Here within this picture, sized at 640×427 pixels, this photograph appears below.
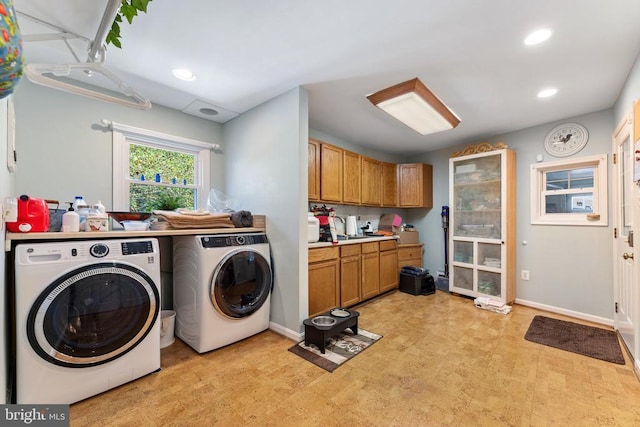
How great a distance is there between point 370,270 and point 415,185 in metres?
1.82

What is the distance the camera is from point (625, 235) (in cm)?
251

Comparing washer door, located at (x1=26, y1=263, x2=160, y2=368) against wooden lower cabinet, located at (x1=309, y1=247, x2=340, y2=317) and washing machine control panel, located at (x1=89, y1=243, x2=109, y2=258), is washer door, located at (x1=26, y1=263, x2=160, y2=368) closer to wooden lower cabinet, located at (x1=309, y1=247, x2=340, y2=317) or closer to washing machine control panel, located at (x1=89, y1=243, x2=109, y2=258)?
washing machine control panel, located at (x1=89, y1=243, x2=109, y2=258)

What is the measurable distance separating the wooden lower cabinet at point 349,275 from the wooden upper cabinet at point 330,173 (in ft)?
2.37

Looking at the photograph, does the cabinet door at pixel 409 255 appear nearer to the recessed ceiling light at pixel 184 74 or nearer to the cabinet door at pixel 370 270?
the cabinet door at pixel 370 270

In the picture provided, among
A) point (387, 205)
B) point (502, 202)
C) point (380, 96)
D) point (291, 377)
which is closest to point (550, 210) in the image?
point (502, 202)

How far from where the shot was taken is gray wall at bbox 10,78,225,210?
85.4 inches

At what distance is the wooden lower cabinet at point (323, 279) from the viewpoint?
2869mm

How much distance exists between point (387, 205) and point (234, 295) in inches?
120

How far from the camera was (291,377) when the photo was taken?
1.97m

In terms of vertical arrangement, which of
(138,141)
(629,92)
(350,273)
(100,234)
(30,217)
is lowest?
(350,273)

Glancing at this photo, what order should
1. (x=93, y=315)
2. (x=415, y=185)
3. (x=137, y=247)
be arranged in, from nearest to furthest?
1. (x=93, y=315)
2. (x=137, y=247)
3. (x=415, y=185)

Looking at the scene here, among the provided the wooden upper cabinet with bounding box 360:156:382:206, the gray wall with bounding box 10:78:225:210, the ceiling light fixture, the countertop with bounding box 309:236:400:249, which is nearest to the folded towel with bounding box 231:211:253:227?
the countertop with bounding box 309:236:400:249

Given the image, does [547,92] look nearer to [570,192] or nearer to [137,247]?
[570,192]

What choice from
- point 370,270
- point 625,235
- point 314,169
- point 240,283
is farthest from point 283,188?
point 625,235
